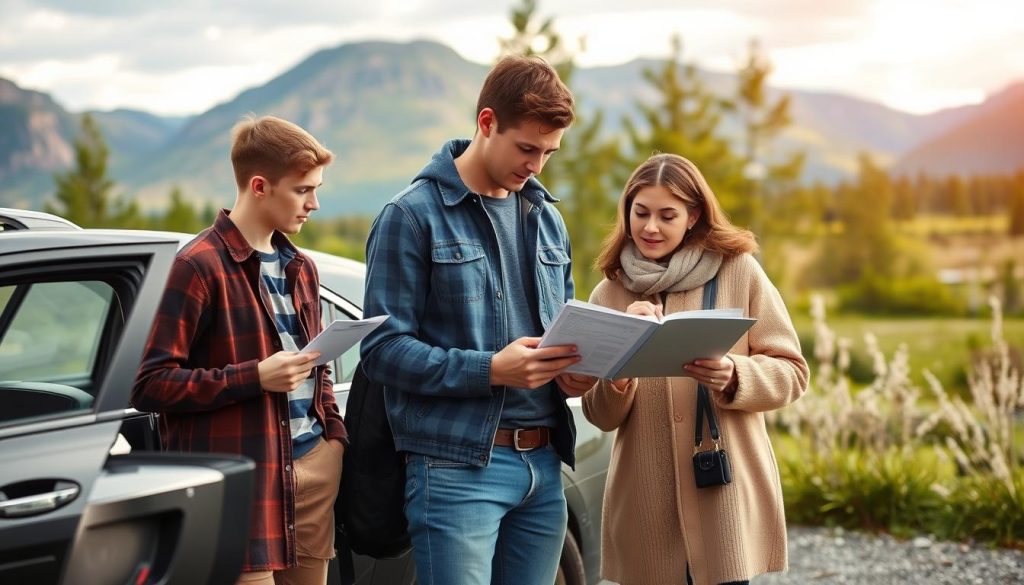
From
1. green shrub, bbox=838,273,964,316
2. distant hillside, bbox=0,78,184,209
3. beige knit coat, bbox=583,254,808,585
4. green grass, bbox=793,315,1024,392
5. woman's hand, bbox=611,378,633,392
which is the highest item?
distant hillside, bbox=0,78,184,209

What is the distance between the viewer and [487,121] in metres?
2.83

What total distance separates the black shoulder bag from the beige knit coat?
24 mm

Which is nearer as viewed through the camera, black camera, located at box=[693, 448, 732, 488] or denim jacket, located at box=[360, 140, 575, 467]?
denim jacket, located at box=[360, 140, 575, 467]

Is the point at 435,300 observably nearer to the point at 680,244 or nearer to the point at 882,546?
the point at 680,244

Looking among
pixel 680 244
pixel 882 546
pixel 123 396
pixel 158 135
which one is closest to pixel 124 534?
pixel 123 396

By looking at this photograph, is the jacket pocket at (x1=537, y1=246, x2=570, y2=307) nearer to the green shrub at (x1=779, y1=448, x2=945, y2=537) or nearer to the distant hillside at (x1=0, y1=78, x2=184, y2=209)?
the green shrub at (x1=779, y1=448, x2=945, y2=537)

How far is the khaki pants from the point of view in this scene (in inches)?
113

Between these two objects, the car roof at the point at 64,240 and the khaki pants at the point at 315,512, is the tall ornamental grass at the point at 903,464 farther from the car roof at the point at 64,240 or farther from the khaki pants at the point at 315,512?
the car roof at the point at 64,240

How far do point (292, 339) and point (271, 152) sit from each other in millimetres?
489

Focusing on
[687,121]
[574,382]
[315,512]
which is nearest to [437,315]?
[574,382]

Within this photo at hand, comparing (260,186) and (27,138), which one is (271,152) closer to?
(260,186)

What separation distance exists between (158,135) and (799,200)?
129 meters

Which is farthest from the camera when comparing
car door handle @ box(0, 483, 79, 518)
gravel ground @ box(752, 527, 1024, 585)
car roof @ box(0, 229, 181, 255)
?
gravel ground @ box(752, 527, 1024, 585)

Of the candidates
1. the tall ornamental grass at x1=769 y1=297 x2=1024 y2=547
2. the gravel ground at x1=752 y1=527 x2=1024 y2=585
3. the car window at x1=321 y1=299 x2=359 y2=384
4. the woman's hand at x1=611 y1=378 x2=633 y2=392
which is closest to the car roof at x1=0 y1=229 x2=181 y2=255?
the car window at x1=321 y1=299 x2=359 y2=384
